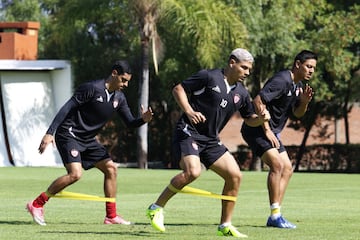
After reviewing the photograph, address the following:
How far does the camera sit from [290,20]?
38219 millimetres

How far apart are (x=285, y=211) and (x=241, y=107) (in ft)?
13.0

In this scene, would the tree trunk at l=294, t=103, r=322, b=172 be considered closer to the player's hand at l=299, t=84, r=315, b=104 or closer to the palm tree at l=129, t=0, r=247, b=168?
the palm tree at l=129, t=0, r=247, b=168

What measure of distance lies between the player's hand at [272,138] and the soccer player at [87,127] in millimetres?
1363

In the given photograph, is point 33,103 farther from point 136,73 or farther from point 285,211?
point 285,211

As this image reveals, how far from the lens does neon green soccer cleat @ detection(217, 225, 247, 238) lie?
1115 centimetres

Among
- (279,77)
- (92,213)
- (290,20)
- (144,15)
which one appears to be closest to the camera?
(279,77)

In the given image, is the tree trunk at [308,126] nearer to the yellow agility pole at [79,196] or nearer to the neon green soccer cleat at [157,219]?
the yellow agility pole at [79,196]

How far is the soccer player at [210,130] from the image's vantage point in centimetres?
1116

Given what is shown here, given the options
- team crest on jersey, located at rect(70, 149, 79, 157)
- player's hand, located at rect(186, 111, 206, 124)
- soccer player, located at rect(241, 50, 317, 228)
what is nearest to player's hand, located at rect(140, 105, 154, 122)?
team crest on jersey, located at rect(70, 149, 79, 157)

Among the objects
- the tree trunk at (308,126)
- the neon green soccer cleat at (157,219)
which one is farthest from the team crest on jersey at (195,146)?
the tree trunk at (308,126)

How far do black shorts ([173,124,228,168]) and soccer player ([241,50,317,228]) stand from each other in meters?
1.16

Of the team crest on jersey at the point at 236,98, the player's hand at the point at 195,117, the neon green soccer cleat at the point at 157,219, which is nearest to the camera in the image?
the player's hand at the point at 195,117

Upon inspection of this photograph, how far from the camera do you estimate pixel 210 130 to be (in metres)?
11.4

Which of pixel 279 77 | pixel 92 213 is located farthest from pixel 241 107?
pixel 92 213
